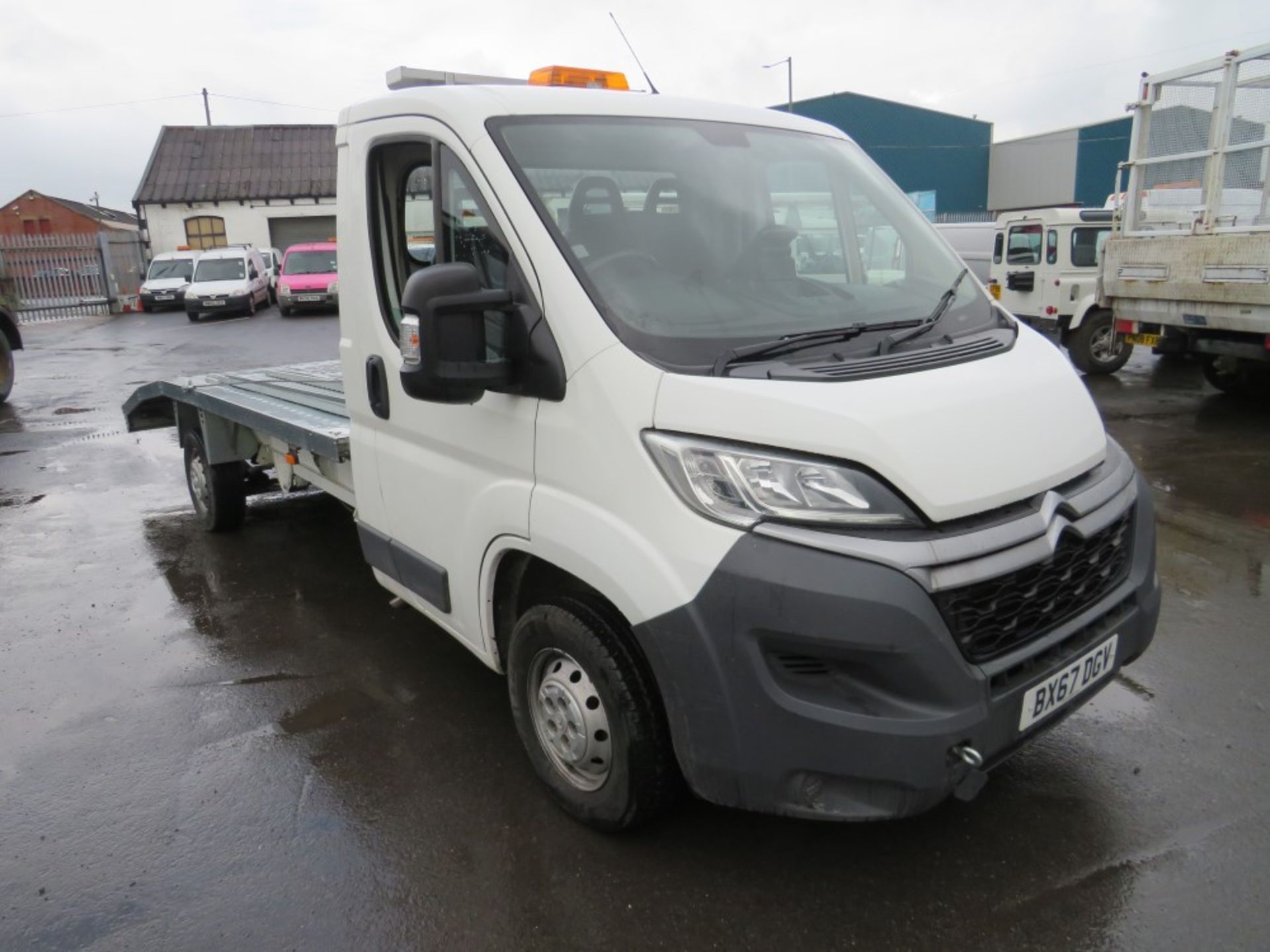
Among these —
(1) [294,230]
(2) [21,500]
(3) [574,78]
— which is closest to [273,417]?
(3) [574,78]

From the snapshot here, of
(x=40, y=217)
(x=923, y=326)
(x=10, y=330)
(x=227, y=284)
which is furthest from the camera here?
(x=40, y=217)

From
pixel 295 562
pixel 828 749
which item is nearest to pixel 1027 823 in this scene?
pixel 828 749

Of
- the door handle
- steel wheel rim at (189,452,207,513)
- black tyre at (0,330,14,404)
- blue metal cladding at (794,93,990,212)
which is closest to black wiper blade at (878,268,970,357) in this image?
the door handle

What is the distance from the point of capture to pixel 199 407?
5.69 meters

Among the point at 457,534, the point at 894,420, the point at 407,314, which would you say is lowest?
the point at 457,534

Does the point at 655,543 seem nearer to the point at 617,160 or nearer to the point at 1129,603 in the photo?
the point at 617,160

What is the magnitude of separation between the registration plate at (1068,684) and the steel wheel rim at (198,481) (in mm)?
5286

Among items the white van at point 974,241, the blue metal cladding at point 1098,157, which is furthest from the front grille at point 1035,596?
the blue metal cladding at point 1098,157

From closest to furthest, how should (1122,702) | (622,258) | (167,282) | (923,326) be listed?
1. (622,258)
2. (923,326)
3. (1122,702)
4. (167,282)

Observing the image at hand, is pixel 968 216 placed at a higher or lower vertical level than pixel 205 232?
lower

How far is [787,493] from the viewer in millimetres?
2244

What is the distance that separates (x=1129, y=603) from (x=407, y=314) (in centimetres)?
227

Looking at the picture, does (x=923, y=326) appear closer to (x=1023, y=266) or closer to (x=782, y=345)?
(x=782, y=345)

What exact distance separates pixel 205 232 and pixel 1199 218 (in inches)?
1464
